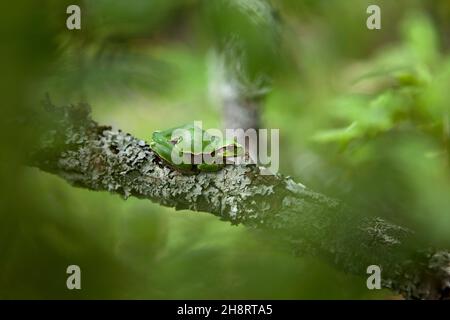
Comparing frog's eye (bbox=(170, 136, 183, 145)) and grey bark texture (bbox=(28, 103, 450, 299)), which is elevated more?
frog's eye (bbox=(170, 136, 183, 145))

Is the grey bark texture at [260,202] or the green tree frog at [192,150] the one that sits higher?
the green tree frog at [192,150]

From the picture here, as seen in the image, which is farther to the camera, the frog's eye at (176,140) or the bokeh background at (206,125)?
the frog's eye at (176,140)

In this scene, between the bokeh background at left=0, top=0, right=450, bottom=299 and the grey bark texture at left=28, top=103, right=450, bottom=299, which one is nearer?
the bokeh background at left=0, top=0, right=450, bottom=299

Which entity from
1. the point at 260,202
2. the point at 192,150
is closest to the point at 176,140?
the point at 192,150
